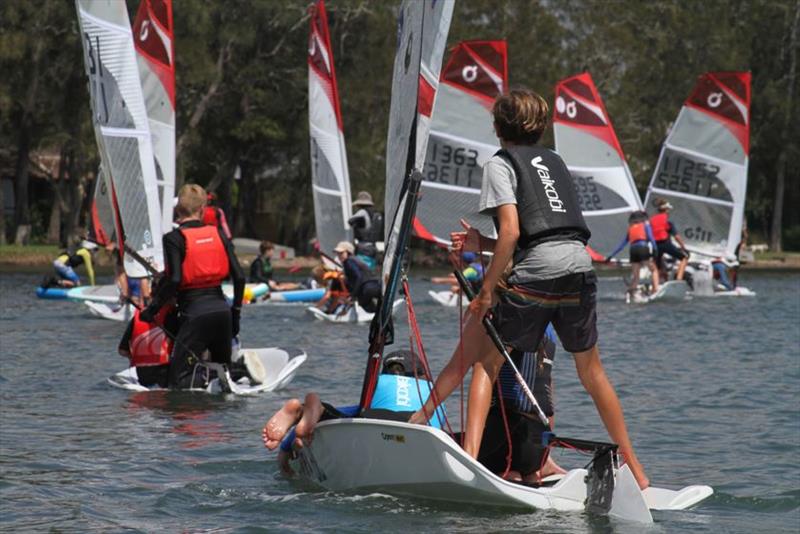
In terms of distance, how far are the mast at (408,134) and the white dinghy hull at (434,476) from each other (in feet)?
1.17

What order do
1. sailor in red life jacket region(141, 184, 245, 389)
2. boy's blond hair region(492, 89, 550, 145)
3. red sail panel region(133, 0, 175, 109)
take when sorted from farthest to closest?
red sail panel region(133, 0, 175, 109)
sailor in red life jacket region(141, 184, 245, 389)
boy's blond hair region(492, 89, 550, 145)

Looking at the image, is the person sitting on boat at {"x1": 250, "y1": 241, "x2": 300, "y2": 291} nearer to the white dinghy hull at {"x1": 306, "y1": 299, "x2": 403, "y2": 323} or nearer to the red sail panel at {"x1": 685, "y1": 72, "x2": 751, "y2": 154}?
the white dinghy hull at {"x1": 306, "y1": 299, "x2": 403, "y2": 323}

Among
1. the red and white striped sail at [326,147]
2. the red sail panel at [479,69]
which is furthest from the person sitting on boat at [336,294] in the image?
the red sail panel at [479,69]

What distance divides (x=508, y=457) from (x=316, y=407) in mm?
905

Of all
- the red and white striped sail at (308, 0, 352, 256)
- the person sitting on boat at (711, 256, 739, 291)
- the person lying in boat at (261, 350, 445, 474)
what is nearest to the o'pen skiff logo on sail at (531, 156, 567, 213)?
the person lying in boat at (261, 350, 445, 474)

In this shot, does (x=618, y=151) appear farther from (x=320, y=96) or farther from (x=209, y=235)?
(x=209, y=235)

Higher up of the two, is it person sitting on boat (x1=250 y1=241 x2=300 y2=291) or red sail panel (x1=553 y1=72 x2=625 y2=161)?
red sail panel (x1=553 y1=72 x2=625 y2=161)

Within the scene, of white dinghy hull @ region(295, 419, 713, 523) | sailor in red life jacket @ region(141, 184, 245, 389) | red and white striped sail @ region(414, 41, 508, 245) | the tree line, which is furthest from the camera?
the tree line

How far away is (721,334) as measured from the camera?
16.6 meters

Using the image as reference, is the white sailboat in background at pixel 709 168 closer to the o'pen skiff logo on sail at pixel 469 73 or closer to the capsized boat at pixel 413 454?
the o'pen skiff logo on sail at pixel 469 73

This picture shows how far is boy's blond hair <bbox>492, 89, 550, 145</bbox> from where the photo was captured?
627 centimetres

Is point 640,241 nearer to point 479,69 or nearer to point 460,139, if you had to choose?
point 460,139

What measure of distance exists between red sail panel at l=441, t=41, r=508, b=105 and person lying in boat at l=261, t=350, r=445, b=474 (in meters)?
17.1

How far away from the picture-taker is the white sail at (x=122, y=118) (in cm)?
1361
